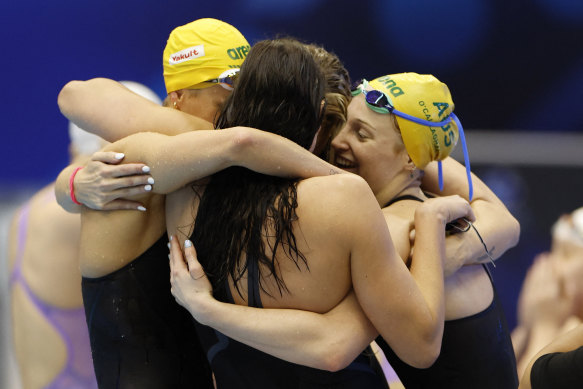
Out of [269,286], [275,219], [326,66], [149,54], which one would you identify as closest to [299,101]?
[275,219]

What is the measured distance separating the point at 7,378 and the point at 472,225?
3.89 metres

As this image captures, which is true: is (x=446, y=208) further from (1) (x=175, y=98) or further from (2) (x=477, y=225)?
(1) (x=175, y=98)

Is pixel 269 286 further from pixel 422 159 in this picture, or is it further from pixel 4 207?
pixel 4 207

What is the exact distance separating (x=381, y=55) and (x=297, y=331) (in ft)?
13.6

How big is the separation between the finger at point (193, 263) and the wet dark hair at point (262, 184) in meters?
0.04

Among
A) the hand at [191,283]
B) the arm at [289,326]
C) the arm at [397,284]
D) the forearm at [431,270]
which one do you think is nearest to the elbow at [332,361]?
the arm at [289,326]

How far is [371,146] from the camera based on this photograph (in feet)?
8.73

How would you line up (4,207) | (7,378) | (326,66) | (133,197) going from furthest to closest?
(4,207)
(7,378)
(326,66)
(133,197)

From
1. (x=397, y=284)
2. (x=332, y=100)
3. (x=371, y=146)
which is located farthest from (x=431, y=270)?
(x=332, y=100)

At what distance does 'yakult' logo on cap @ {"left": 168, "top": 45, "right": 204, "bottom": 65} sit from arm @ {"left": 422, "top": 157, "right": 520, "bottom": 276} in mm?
1101

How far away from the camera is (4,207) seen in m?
5.47

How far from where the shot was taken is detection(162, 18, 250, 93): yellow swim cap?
252 cm

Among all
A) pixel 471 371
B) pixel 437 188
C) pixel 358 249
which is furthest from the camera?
pixel 437 188

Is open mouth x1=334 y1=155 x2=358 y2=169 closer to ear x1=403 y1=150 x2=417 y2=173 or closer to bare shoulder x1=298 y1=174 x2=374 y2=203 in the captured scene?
ear x1=403 y1=150 x2=417 y2=173
